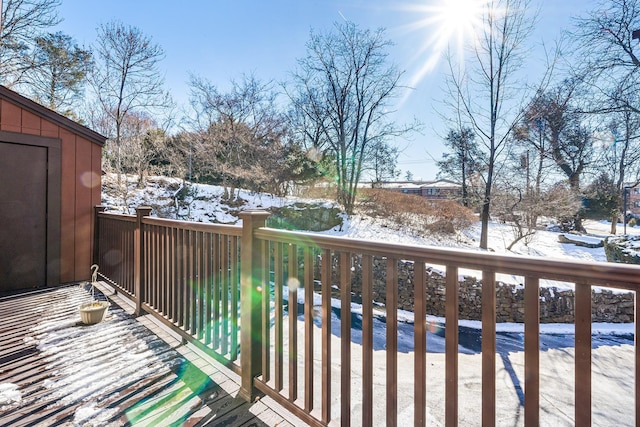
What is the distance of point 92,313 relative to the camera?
2.87 meters

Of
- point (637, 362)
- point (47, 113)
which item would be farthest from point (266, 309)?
point (47, 113)

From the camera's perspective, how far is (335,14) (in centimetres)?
1159

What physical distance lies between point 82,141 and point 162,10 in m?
4.52

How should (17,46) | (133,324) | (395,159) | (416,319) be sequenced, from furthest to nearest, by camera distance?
1. (395,159)
2. (17,46)
3. (133,324)
4. (416,319)

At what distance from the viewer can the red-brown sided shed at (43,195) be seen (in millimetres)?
3793

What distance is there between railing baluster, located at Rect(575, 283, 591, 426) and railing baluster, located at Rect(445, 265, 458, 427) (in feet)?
1.10

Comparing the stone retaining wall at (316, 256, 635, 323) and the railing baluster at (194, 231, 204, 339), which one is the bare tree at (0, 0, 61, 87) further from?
the stone retaining wall at (316, 256, 635, 323)

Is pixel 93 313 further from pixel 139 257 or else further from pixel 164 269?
pixel 164 269

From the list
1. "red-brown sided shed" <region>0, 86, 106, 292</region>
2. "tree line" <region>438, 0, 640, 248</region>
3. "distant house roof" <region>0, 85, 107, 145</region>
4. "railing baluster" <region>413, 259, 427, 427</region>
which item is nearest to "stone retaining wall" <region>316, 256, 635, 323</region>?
"tree line" <region>438, 0, 640, 248</region>

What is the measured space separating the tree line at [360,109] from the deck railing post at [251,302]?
31.7 ft

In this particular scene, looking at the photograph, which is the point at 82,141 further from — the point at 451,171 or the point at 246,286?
the point at 451,171

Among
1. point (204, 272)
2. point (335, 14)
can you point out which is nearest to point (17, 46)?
point (335, 14)

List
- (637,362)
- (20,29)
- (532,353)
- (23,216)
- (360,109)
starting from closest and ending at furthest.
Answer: (637,362)
(532,353)
(23,216)
(20,29)
(360,109)

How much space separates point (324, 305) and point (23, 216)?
14.7 feet
